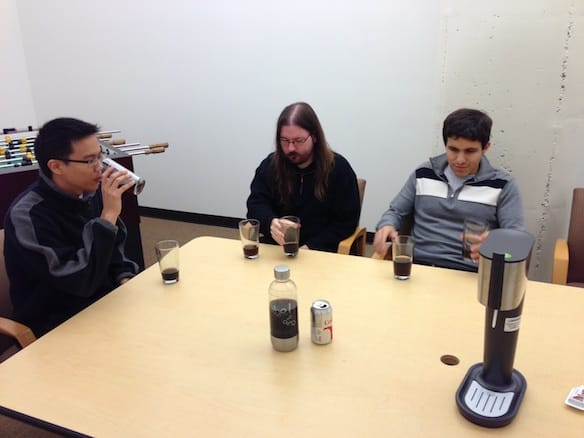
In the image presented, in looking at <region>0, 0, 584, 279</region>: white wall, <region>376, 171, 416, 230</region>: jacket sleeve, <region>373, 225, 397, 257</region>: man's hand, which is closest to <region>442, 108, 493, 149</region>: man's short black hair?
<region>376, 171, 416, 230</region>: jacket sleeve

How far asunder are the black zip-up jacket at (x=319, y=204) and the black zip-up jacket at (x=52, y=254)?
832 mm

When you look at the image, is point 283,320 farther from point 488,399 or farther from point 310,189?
point 310,189

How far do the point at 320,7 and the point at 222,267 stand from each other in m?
2.43

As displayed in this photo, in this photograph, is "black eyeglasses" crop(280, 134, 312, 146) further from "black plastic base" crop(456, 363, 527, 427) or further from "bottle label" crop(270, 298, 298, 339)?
"black plastic base" crop(456, 363, 527, 427)

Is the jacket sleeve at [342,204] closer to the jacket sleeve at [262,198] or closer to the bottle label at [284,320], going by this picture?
the jacket sleeve at [262,198]

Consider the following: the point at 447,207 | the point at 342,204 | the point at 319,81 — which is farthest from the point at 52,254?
the point at 319,81

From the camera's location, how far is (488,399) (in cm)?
98

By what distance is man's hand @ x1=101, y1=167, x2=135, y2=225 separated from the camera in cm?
165

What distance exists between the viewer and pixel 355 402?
1001 millimetres

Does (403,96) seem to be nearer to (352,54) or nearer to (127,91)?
(352,54)

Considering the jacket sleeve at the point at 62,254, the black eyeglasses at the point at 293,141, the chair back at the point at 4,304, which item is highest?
the black eyeglasses at the point at 293,141

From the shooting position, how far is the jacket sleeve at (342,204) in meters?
2.27

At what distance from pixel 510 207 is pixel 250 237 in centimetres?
109

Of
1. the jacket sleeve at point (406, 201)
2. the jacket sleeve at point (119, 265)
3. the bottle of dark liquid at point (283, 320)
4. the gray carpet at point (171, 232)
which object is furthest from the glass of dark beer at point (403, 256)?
the gray carpet at point (171, 232)
